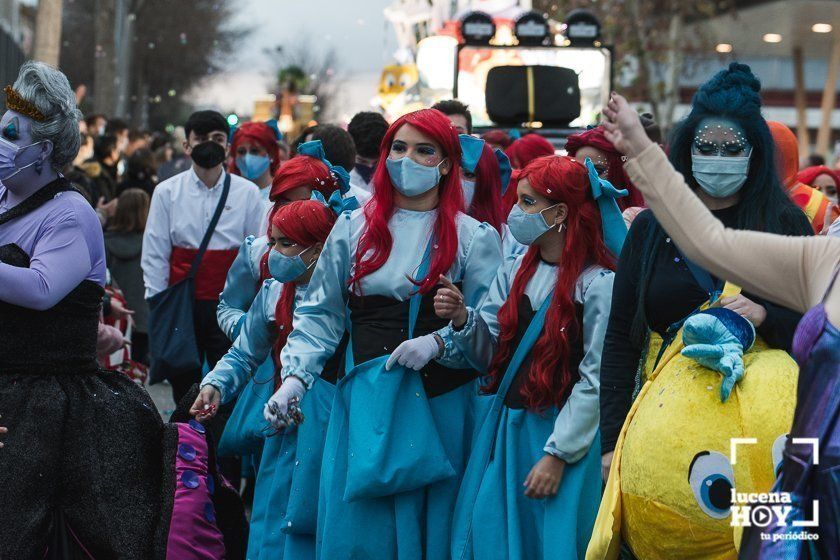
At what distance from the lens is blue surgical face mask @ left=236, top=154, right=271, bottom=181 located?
930cm

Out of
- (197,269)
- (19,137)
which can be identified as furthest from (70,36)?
(19,137)

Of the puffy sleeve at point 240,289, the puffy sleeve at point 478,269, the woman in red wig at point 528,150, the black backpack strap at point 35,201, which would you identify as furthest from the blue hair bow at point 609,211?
the woman in red wig at point 528,150

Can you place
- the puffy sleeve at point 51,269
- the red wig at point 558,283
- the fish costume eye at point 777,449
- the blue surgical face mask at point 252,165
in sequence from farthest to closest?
the blue surgical face mask at point 252,165
the red wig at point 558,283
the puffy sleeve at point 51,269
the fish costume eye at point 777,449

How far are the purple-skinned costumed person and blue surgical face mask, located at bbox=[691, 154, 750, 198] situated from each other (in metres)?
2.00

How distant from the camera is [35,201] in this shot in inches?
185

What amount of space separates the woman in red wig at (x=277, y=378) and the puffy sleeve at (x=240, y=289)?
19.2 inches

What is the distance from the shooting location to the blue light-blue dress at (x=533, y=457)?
4664mm

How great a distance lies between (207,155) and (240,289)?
2175mm

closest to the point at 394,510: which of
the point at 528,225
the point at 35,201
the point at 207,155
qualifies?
the point at 528,225

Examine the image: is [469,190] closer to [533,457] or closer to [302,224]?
[302,224]

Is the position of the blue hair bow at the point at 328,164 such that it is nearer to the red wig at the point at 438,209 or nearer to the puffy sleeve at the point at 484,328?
the red wig at the point at 438,209

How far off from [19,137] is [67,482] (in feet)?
3.75

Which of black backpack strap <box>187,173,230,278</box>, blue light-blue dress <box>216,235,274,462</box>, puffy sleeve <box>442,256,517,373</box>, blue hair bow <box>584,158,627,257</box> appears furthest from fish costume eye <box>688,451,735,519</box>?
black backpack strap <box>187,173,230,278</box>

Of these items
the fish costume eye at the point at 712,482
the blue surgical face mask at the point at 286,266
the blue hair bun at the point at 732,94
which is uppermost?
the blue hair bun at the point at 732,94
